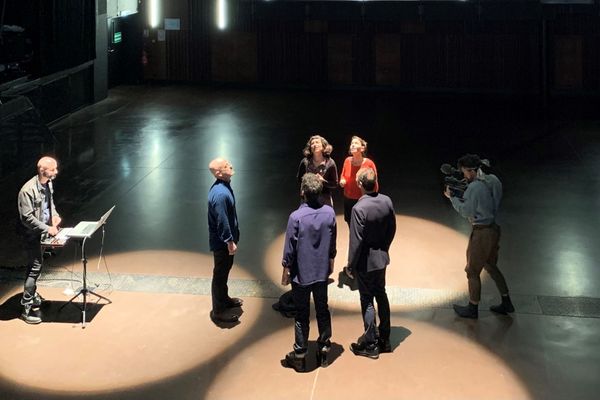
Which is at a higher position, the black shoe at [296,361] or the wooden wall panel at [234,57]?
the wooden wall panel at [234,57]

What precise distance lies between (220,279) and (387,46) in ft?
44.1

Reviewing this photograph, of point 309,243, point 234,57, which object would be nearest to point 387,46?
point 234,57

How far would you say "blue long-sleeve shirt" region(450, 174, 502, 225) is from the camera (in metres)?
6.78

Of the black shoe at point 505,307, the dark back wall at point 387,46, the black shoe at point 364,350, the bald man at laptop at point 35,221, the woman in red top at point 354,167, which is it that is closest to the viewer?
the black shoe at point 364,350

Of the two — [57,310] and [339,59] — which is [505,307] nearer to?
[57,310]

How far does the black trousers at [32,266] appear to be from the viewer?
7.14m

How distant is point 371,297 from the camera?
6434mm

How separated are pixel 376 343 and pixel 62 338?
9.35ft

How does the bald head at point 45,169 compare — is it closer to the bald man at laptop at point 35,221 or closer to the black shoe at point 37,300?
the bald man at laptop at point 35,221

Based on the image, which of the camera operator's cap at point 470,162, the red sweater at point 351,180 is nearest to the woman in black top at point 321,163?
the red sweater at point 351,180

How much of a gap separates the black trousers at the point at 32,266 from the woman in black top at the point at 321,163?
108 inches

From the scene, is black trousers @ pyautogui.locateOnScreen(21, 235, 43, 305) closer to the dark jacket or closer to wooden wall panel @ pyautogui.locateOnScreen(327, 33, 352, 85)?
the dark jacket

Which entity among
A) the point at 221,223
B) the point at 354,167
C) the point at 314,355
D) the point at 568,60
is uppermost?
the point at 568,60

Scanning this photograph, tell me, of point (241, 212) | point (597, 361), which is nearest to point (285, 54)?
point (241, 212)
